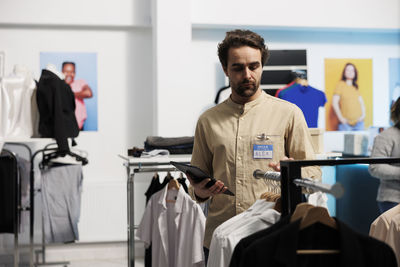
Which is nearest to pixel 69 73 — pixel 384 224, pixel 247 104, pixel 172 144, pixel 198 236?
pixel 172 144

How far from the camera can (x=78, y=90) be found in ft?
19.1

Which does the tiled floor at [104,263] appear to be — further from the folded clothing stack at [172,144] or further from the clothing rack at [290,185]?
the clothing rack at [290,185]

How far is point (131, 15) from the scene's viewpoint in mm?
5879

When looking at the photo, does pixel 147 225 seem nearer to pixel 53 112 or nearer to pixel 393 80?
pixel 53 112

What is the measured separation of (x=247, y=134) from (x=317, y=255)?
84cm

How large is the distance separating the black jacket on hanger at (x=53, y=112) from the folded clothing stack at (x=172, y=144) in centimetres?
90

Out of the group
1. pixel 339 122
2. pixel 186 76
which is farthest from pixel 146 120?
pixel 339 122

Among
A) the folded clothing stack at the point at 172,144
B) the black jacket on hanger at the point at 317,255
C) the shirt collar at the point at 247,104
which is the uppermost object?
the shirt collar at the point at 247,104

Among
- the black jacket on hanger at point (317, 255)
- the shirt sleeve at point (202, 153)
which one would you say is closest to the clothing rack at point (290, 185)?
the black jacket on hanger at point (317, 255)

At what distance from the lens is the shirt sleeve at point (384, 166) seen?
12.0 feet

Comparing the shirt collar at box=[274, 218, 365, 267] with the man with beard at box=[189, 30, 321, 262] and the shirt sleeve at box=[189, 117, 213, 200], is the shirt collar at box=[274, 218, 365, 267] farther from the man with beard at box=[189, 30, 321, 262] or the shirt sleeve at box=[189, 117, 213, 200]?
the shirt sleeve at box=[189, 117, 213, 200]

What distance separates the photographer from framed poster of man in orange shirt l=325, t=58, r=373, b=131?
636cm

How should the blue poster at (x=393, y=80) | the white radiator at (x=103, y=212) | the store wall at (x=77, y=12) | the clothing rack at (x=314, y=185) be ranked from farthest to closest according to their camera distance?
the blue poster at (x=393, y=80) → the white radiator at (x=103, y=212) → the store wall at (x=77, y=12) → the clothing rack at (x=314, y=185)

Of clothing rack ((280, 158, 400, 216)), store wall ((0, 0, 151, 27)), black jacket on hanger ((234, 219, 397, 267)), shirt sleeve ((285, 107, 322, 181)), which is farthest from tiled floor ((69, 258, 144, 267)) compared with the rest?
black jacket on hanger ((234, 219, 397, 267))
